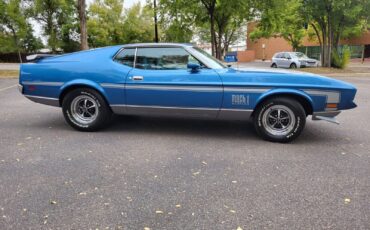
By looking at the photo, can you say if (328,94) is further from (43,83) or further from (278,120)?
(43,83)

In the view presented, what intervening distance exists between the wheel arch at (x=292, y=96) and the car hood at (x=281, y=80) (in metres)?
0.08

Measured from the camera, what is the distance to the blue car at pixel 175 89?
4.47 metres

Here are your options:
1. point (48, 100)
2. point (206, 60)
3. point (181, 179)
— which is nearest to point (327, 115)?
point (206, 60)

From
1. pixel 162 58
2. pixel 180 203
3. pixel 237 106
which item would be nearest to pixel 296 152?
pixel 237 106

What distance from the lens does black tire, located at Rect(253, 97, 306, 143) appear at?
14.7 ft

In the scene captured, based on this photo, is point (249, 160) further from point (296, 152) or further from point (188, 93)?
point (188, 93)

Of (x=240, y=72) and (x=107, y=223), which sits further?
(x=240, y=72)

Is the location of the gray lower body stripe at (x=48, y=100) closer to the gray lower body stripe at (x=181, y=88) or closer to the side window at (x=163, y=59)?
the gray lower body stripe at (x=181, y=88)

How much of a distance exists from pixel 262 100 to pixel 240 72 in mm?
553

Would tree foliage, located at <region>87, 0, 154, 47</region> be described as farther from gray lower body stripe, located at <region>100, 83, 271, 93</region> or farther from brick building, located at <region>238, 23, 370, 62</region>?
gray lower body stripe, located at <region>100, 83, 271, 93</region>

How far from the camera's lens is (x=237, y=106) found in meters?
4.61

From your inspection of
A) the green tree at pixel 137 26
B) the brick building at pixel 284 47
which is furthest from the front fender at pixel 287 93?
the green tree at pixel 137 26

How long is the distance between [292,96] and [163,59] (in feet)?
6.97

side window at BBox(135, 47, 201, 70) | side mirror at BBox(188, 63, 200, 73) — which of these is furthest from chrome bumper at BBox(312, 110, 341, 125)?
side window at BBox(135, 47, 201, 70)
